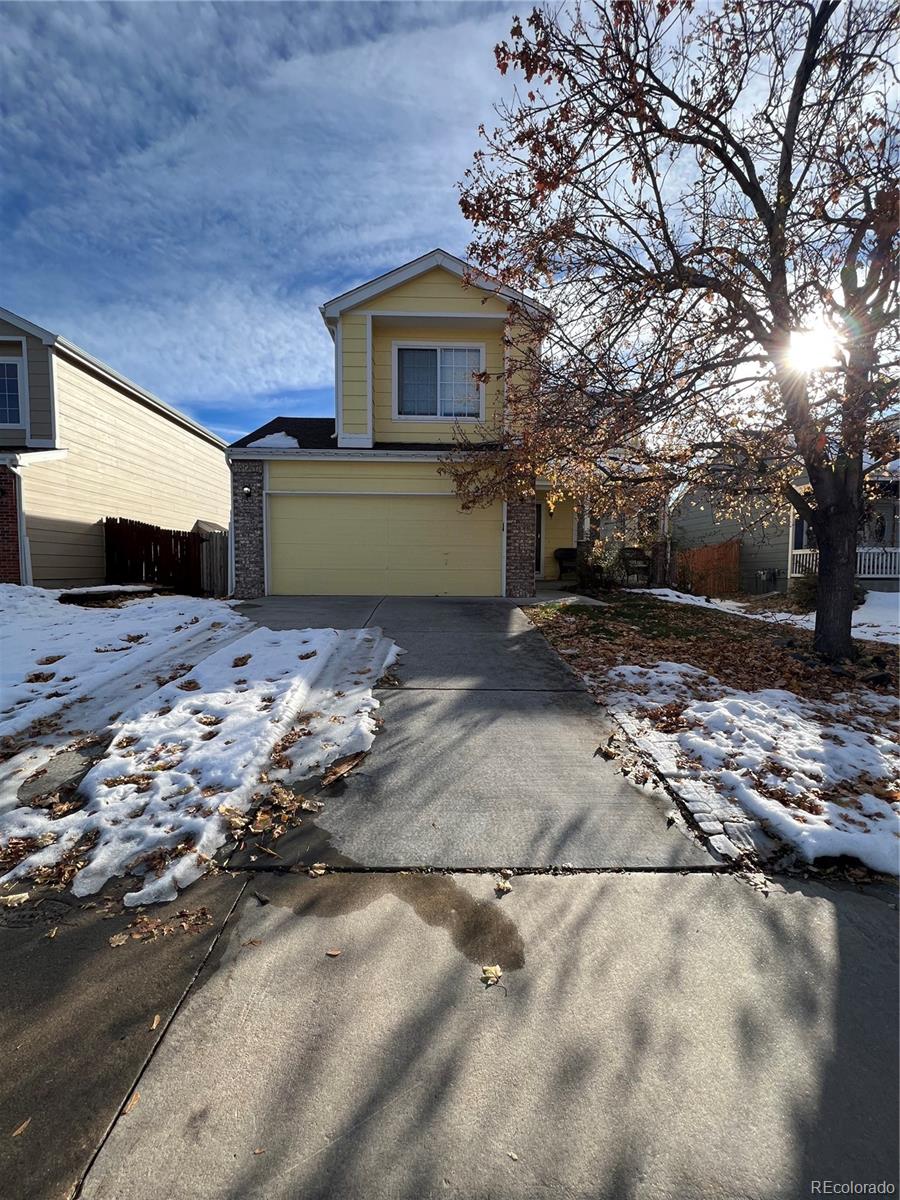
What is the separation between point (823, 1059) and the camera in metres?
1.94

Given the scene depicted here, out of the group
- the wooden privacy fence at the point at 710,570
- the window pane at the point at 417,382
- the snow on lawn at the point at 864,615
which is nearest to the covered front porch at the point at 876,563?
the snow on lawn at the point at 864,615

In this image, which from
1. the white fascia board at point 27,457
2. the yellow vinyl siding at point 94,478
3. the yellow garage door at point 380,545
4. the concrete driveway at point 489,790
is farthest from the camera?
the yellow vinyl siding at point 94,478

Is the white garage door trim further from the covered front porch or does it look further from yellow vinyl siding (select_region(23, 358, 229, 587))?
the covered front porch

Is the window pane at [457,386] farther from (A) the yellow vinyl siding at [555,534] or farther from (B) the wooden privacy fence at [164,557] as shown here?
(B) the wooden privacy fence at [164,557]

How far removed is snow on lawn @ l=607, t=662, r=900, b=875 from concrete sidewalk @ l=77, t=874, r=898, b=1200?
0.51m

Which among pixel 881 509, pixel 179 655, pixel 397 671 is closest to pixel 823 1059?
pixel 397 671

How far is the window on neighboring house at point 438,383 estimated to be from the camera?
12281 millimetres

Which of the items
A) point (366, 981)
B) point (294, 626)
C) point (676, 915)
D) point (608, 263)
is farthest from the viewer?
point (294, 626)

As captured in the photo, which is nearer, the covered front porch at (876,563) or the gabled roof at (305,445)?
the gabled roof at (305,445)

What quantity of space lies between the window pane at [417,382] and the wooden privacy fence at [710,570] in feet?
27.6

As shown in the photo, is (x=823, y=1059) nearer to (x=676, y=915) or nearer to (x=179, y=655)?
(x=676, y=915)

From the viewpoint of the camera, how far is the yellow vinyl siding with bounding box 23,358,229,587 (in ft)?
39.7

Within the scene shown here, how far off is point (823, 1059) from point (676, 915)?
28.1 inches

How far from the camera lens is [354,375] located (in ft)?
38.8
